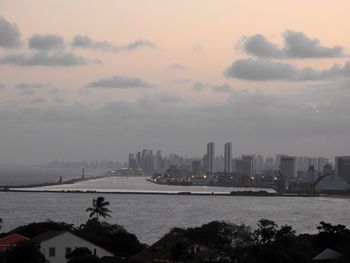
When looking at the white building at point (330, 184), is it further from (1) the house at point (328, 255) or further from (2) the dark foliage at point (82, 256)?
(2) the dark foliage at point (82, 256)

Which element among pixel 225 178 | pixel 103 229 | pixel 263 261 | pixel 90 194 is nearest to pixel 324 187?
pixel 225 178

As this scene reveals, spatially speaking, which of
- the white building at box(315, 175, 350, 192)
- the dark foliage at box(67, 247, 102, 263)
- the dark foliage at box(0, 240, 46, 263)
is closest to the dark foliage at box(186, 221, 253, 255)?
the dark foliage at box(67, 247, 102, 263)

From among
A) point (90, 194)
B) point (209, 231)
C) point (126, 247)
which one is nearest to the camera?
point (209, 231)

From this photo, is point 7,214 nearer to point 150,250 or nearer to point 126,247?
point 126,247

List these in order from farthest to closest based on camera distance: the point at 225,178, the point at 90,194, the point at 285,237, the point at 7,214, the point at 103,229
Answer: the point at 225,178 < the point at 90,194 < the point at 7,214 < the point at 103,229 < the point at 285,237

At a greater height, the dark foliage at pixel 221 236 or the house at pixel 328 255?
the dark foliage at pixel 221 236

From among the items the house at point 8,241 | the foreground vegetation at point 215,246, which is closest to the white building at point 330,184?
the foreground vegetation at point 215,246

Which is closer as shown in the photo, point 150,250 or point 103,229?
point 150,250
